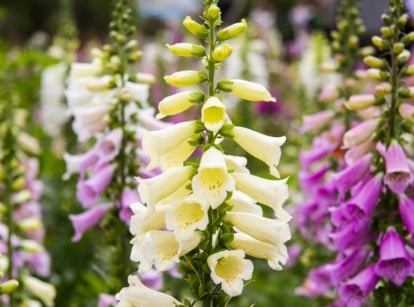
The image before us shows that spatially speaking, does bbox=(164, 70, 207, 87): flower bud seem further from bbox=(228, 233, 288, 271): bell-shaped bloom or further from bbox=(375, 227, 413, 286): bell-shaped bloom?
bbox=(375, 227, 413, 286): bell-shaped bloom

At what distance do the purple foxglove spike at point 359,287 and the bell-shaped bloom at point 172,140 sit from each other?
88cm

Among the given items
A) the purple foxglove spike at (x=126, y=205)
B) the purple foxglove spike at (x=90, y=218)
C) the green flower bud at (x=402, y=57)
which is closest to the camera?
the green flower bud at (x=402, y=57)

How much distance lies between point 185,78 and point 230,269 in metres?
0.44

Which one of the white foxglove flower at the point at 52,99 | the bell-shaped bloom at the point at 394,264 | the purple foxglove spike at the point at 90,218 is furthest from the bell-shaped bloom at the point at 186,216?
the white foxglove flower at the point at 52,99

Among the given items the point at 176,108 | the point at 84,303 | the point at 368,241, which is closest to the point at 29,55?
the point at 84,303

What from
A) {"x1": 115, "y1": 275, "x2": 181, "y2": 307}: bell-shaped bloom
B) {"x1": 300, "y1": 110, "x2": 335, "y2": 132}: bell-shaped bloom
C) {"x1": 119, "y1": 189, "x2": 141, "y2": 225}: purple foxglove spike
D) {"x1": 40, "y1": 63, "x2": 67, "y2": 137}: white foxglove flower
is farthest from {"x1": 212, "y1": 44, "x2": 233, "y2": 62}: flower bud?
{"x1": 40, "y1": 63, "x2": 67, "y2": 137}: white foxglove flower

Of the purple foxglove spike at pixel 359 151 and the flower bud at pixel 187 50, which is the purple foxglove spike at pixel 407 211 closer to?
the purple foxglove spike at pixel 359 151

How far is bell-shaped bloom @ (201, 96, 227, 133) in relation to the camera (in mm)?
1973

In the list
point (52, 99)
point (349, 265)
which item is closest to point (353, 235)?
point (349, 265)

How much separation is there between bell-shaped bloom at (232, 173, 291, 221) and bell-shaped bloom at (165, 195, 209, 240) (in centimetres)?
14

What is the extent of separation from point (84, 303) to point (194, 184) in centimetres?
216

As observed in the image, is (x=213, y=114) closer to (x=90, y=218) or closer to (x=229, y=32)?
(x=229, y=32)

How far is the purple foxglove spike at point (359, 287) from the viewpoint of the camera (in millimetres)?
2719

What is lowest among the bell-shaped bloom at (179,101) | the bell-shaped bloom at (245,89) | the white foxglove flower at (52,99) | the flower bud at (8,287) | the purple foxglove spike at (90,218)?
the white foxglove flower at (52,99)
